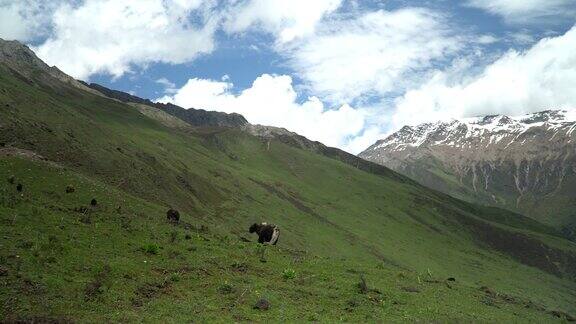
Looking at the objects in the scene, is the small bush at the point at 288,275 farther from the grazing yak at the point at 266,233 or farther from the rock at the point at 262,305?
the grazing yak at the point at 266,233

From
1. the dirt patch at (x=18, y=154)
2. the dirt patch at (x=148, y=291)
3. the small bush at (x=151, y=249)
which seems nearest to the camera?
the dirt patch at (x=148, y=291)

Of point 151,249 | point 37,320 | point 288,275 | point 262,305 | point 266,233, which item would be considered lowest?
point 37,320

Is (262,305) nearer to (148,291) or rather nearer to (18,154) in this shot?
(148,291)

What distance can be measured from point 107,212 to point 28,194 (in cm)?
618

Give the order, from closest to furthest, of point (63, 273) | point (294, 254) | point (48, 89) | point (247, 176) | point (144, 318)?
1. point (144, 318)
2. point (63, 273)
3. point (294, 254)
4. point (48, 89)
5. point (247, 176)

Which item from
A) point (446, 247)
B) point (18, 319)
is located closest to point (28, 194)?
point (18, 319)

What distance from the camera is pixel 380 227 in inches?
7264

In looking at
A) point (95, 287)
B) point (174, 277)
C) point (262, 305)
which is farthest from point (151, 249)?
point (262, 305)

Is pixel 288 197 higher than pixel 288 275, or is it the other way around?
pixel 288 197

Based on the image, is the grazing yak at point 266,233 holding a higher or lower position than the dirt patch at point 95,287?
higher

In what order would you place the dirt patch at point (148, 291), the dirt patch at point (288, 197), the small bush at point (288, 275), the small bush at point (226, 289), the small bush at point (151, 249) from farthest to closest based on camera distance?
the dirt patch at point (288, 197) < the small bush at point (288, 275) < the small bush at point (151, 249) < the small bush at point (226, 289) < the dirt patch at point (148, 291)

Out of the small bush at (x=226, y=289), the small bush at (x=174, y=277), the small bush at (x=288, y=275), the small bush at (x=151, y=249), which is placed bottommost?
the small bush at (x=174, y=277)

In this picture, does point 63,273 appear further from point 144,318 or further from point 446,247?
point 446,247

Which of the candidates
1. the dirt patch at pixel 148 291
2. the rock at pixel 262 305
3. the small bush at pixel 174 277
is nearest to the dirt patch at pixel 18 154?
the small bush at pixel 174 277
